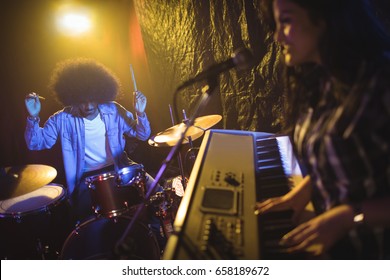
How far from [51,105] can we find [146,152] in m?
1.84

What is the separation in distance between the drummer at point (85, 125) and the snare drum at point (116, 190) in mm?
805

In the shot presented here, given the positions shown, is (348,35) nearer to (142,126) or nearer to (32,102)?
(142,126)

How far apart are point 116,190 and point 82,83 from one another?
6.18ft

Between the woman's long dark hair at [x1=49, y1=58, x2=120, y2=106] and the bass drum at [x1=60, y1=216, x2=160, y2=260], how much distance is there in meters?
1.83

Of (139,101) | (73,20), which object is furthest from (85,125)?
(73,20)

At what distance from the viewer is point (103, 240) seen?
2959mm

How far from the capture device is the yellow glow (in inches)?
188

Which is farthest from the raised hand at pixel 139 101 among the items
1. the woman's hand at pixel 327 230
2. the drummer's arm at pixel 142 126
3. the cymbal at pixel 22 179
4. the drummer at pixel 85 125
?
the woman's hand at pixel 327 230

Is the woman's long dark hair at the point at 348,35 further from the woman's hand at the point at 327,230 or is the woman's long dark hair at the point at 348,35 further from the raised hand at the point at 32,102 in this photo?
the raised hand at the point at 32,102

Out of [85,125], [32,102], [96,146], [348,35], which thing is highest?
[348,35]

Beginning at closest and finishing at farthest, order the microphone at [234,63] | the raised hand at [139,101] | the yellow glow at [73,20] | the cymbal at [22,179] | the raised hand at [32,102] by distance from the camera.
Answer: the microphone at [234,63]
the cymbal at [22,179]
the raised hand at [32,102]
the raised hand at [139,101]
the yellow glow at [73,20]

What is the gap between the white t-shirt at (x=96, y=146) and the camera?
3959 mm

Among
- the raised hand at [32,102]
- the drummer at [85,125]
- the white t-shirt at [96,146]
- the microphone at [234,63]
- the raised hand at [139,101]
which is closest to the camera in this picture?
the microphone at [234,63]
